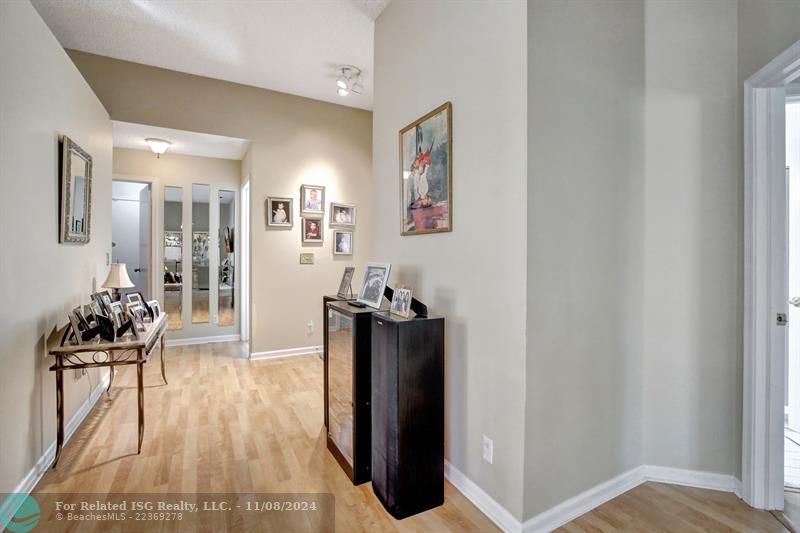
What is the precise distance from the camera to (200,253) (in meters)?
5.38

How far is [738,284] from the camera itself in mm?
1968

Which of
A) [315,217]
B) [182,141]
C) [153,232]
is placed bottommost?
[153,232]

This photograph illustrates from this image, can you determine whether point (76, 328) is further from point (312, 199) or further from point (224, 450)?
point (312, 199)

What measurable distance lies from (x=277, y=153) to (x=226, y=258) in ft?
6.23

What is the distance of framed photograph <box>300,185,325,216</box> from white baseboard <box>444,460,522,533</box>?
134 inches

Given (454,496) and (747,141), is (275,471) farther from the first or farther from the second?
(747,141)

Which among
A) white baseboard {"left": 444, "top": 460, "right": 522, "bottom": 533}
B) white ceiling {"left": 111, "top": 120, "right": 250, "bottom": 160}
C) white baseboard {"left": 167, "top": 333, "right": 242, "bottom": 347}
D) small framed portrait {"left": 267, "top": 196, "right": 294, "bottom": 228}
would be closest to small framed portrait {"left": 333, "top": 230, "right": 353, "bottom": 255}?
small framed portrait {"left": 267, "top": 196, "right": 294, "bottom": 228}

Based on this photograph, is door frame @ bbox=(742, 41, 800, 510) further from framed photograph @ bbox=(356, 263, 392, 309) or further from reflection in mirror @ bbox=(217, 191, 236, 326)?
reflection in mirror @ bbox=(217, 191, 236, 326)

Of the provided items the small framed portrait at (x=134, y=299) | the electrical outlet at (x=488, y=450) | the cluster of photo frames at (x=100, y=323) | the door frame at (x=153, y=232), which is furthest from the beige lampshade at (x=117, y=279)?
the electrical outlet at (x=488, y=450)

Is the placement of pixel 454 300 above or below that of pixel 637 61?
below

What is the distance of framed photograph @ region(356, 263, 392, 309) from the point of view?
2.18 metres

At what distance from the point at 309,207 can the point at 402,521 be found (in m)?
3.67

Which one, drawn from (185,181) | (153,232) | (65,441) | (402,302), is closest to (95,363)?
(65,441)

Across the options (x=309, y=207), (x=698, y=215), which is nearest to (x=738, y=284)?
(x=698, y=215)
